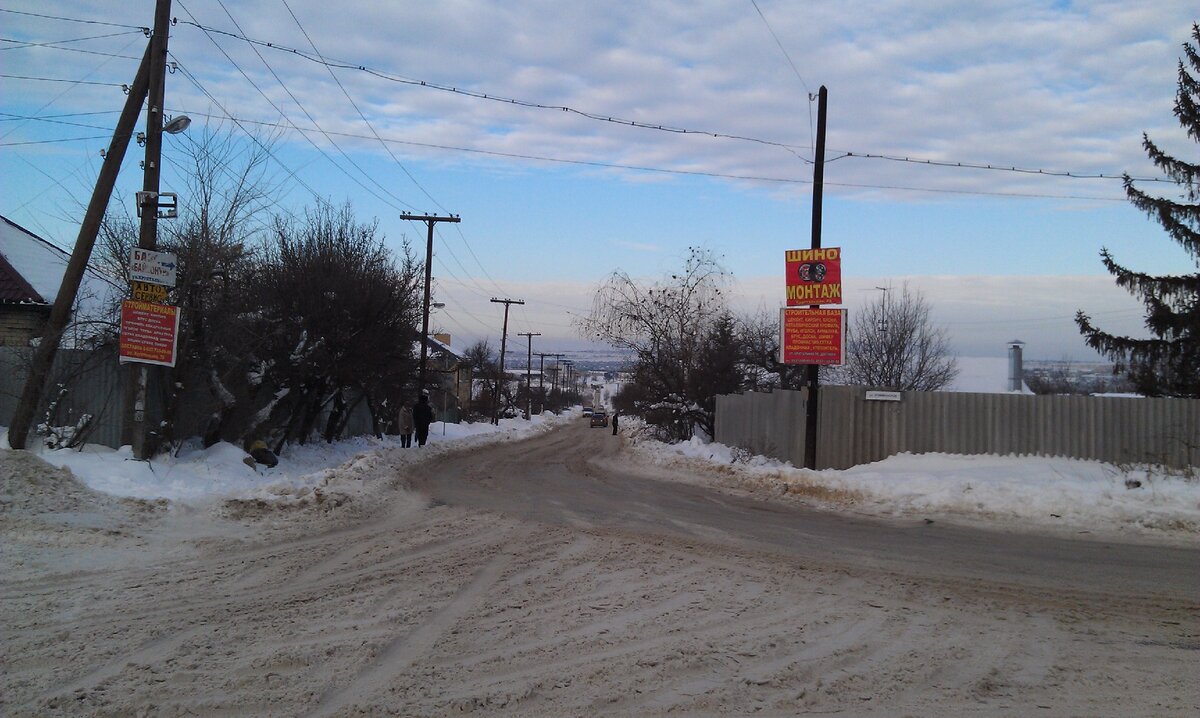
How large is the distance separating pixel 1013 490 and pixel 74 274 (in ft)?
51.7

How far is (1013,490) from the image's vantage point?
563 inches

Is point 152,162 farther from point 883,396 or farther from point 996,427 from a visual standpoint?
point 996,427

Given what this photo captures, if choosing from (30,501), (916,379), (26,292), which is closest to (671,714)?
(30,501)

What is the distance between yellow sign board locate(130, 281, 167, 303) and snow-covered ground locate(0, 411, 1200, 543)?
8.84ft

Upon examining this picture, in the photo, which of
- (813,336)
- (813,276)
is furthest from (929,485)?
(813,276)

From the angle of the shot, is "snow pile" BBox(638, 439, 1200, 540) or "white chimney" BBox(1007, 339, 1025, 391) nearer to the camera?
"snow pile" BBox(638, 439, 1200, 540)

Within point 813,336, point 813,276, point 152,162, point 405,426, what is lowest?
point 405,426

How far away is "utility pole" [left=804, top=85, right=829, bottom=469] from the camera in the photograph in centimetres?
Result: 1958

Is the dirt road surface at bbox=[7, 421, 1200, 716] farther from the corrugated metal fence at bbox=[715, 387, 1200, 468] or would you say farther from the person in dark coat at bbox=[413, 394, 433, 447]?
the person in dark coat at bbox=[413, 394, 433, 447]

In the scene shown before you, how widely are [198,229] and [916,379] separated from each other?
34.1m

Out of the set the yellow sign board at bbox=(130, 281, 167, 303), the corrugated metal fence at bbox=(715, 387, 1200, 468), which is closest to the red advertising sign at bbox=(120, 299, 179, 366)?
the yellow sign board at bbox=(130, 281, 167, 303)

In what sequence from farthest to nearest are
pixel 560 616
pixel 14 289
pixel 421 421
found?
pixel 421 421
pixel 14 289
pixel 560 616

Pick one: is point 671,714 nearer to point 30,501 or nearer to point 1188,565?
point 1188,565

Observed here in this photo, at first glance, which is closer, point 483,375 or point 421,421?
point 421,421
